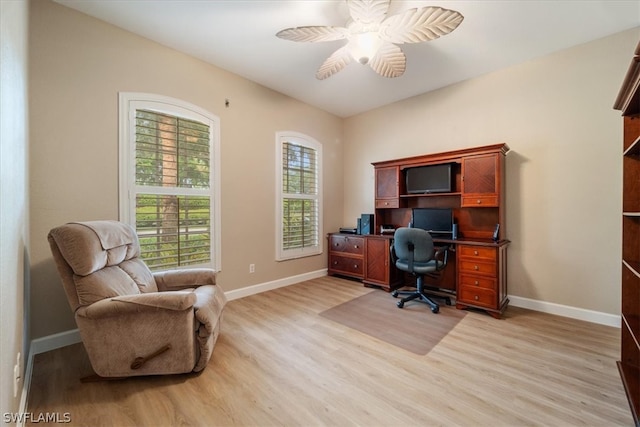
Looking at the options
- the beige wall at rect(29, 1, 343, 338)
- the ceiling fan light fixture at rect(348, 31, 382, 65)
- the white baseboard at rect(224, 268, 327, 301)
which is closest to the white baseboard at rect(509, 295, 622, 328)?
the white baseboard at rect(224, 268, 327, 301)

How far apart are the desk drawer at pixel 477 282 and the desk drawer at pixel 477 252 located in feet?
0.78

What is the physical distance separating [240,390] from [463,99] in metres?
4.20

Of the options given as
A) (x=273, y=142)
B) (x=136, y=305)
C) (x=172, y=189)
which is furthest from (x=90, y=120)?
(x=273, y=142)

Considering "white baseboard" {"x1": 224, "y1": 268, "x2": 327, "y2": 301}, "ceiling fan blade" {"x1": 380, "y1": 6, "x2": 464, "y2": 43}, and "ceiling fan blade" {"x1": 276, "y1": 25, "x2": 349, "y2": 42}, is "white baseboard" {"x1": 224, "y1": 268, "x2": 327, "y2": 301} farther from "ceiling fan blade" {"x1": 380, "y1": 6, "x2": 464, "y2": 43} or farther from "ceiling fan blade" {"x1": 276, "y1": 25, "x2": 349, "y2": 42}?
"ceiling fan blade" {"x1": 380, "y1": 6, "x2": 464, "y2": 43}

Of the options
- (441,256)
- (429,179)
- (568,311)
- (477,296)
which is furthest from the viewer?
(429,179)

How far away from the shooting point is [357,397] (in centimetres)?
165

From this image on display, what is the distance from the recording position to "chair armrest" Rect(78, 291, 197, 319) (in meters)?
1.66

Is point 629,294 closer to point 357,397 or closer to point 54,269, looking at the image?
point 357,397

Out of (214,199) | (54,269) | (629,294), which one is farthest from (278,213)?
(629,294)

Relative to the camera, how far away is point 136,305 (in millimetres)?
1686

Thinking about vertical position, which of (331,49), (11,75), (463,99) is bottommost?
(11,75)

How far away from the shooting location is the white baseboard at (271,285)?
343cm

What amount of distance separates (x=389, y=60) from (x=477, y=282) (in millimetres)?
2584

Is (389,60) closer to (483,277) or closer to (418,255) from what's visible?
(418,255)
